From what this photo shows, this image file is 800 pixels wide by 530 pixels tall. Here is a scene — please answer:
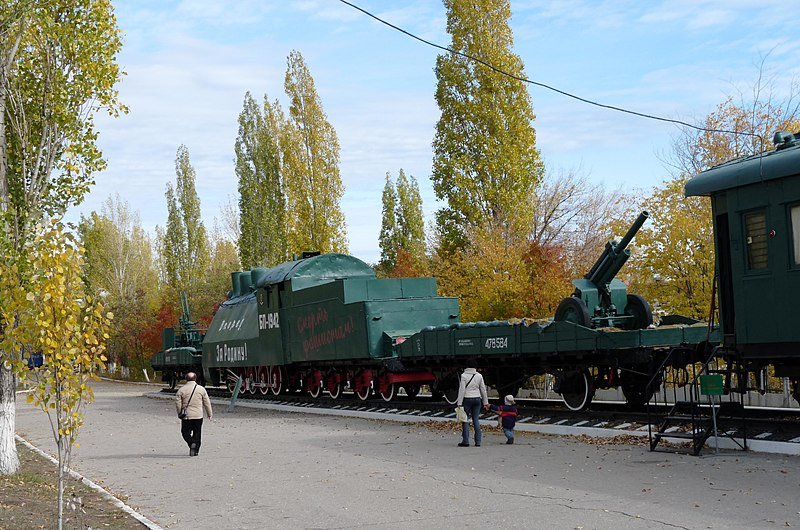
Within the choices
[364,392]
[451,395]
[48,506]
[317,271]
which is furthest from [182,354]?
[48,506]

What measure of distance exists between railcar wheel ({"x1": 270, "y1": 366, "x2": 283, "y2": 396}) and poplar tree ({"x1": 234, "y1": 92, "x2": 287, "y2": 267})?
76.0 ft

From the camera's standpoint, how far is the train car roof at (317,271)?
25969 millimetres

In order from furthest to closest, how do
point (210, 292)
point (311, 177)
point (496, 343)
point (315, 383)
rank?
→ point (210, 292) < point (311, 177) < point (315, 383) < point (496, 343)

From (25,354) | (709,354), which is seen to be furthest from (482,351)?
(25,354)

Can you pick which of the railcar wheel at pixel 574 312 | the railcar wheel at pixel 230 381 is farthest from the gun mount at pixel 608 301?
the railcar wheel at pixel 230 381

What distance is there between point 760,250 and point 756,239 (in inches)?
6.4

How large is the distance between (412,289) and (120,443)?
27.8ft

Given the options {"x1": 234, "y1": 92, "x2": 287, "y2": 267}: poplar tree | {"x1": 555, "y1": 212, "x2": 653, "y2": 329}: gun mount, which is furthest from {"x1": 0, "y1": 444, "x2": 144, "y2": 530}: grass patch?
{"x1": 234, "y1": 92, "x2": 287, "y2": 267}: poplar tree

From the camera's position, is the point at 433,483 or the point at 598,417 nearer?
the point at 433,483

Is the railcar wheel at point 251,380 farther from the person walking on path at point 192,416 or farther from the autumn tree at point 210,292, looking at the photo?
the autumn tree at point 210,292

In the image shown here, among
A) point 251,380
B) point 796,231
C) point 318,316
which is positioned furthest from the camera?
point 251,380

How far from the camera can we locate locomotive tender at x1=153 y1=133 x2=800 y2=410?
39.4 feet

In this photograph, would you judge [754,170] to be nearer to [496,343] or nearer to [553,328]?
[553,328]

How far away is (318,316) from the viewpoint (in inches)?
958
